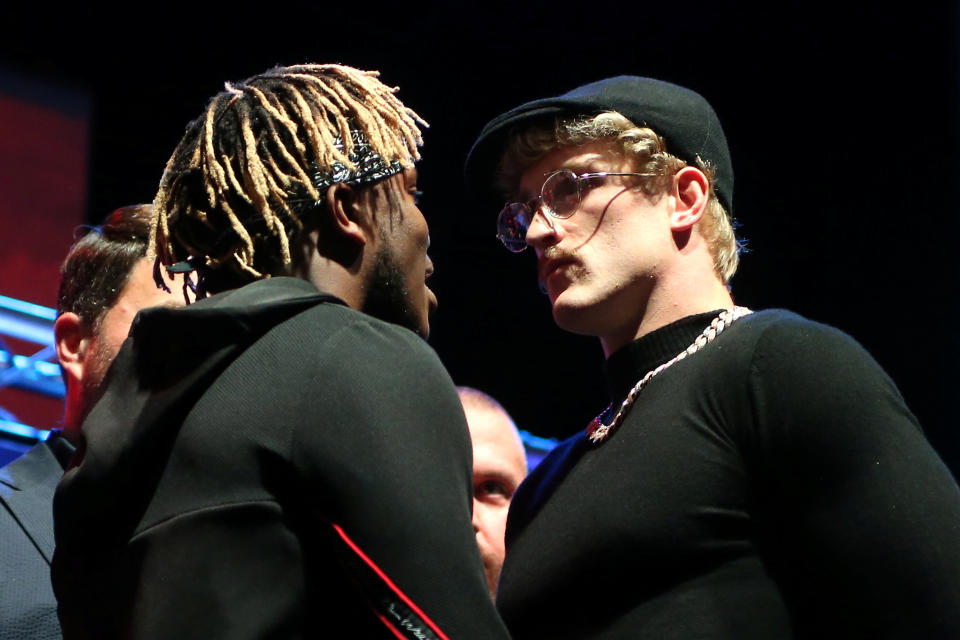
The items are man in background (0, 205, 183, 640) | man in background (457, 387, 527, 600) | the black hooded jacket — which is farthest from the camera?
man in background (457, 387, 527, 600)

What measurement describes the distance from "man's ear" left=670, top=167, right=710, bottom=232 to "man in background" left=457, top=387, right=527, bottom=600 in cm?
114

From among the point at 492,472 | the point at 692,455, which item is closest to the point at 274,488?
the point at 692,455

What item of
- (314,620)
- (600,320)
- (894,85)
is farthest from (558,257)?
(894,85)

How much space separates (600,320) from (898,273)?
3501 mm

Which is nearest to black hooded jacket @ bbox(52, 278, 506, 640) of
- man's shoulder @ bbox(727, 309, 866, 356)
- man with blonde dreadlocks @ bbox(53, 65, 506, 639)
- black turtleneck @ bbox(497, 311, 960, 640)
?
man with blonde dreadlocks @ bbox(53, 65, 506, 639)

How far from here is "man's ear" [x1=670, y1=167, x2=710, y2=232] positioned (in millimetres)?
2115

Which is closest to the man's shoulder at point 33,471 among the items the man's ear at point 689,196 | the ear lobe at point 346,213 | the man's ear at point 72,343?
the man's ear at point 72,343

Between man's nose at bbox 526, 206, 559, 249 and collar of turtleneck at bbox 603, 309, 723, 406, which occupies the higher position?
man's nose at bbox 526, 206, 559, 249

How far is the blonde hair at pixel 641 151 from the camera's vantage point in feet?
6.91

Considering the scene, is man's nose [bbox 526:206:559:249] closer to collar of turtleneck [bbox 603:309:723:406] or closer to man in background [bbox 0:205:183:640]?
collar of turtleneck [bbox 603:309:723:406]

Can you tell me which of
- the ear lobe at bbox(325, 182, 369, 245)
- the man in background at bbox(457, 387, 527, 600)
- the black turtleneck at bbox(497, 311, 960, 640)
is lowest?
the man in background at bbox(457, 387, 527, 600)

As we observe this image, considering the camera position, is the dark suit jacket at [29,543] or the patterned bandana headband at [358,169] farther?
the dark suit jacket at [29,543]

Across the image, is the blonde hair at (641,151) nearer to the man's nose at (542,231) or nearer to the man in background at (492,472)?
the man's nose at (542,231)

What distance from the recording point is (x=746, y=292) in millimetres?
5520
